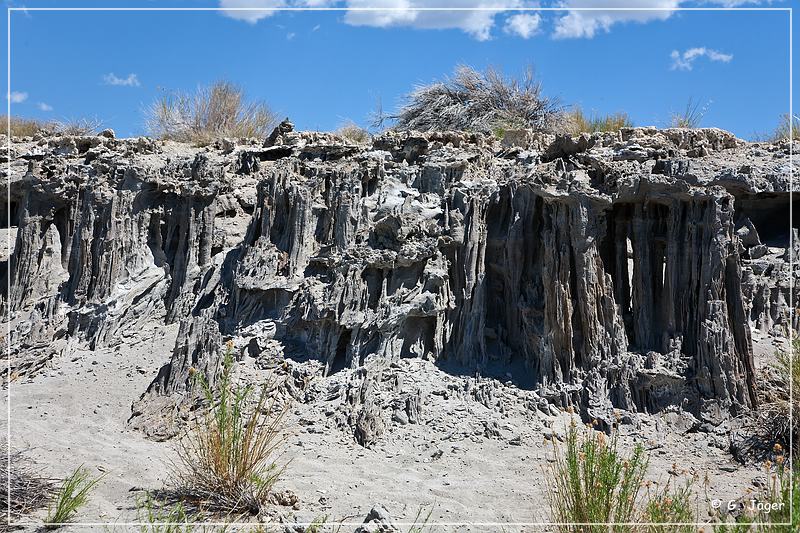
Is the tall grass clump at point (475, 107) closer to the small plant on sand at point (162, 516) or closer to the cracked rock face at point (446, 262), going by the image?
the cracked rock face at point (446, 262)

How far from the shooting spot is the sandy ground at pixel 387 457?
5844 millimetres

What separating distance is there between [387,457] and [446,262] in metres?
2.37

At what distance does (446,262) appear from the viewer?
8328 millimetres

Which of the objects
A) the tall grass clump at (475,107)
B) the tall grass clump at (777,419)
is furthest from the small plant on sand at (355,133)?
the tall grass clump at (777,419)

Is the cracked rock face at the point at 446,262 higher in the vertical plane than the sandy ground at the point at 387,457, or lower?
higher

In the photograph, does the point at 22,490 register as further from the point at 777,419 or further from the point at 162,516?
the point at 777,419

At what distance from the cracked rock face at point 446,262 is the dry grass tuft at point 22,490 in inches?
64.5

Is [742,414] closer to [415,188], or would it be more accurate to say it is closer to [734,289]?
[734,289]

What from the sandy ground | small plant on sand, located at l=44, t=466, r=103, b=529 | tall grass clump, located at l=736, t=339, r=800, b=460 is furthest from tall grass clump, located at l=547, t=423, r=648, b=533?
small plant on sand, located at l=44, t=466, r=103, b=529

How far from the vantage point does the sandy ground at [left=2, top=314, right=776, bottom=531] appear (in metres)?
5.84

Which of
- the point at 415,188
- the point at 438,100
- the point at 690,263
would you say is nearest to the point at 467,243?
the point at 415,188

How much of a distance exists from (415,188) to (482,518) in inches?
181

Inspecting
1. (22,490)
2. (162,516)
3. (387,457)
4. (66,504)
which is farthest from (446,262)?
(22,490)

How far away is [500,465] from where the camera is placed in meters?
6.66
